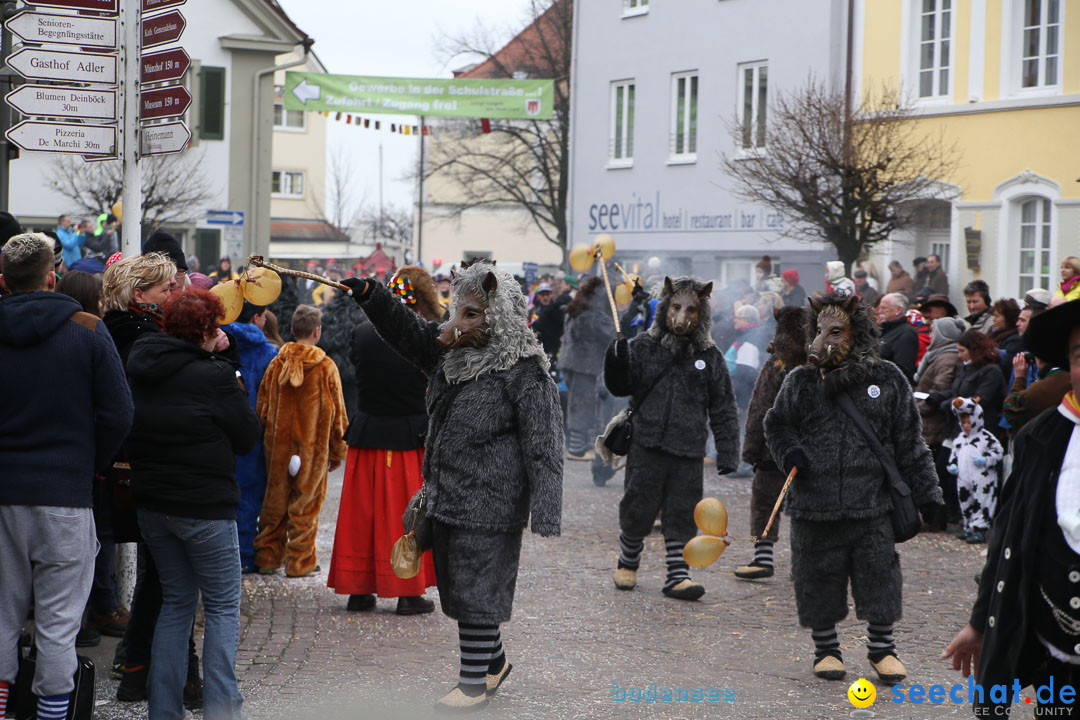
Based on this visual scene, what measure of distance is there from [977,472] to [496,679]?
609 cm

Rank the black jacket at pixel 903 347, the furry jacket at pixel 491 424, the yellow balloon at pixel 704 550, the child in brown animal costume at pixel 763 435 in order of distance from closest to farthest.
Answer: the furry jacket at pixel 491 424
the yellow balloon at pixel 704 550
the child in brown animal costume at pixel 763 435
the black jacket at pixel 903 347

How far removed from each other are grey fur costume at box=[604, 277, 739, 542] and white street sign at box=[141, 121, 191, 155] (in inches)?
121

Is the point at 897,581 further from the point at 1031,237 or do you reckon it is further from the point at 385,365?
the point at 1031,237

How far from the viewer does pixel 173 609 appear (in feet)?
17.5

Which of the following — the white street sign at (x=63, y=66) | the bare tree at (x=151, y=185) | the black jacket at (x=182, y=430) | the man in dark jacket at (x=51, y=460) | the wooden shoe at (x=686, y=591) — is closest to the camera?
the man in dark jacket at (x=51, y=460)

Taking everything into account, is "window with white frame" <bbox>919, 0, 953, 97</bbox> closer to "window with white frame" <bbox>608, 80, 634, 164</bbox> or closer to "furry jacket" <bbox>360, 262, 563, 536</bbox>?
"window with white frame" <bbox>608, 80, 634, 164</bbox>

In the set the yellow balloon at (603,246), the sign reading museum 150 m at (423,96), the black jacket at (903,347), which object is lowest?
the black jacket at (903,347)

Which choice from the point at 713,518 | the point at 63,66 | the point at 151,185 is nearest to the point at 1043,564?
the point at 713,518

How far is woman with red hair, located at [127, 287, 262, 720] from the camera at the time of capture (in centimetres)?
518

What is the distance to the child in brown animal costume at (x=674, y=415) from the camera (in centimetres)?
841

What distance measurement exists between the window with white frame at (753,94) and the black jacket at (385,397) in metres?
18.3

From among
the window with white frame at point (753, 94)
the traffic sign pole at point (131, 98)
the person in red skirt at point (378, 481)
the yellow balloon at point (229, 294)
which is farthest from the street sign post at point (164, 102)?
the window with white frame at point (753, 94)

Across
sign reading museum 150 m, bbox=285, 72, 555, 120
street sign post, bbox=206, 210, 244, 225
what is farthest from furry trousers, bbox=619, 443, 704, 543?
sign reading museum 150 m, bbox=285, 72, 555, 120

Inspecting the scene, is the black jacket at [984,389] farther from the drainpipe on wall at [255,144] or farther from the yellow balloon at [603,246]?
the drainpipe on wall at [255,144]
